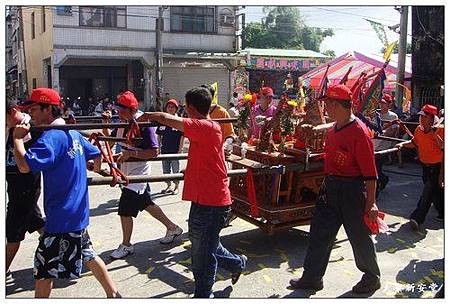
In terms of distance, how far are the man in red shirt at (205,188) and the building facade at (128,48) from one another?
20.0 m

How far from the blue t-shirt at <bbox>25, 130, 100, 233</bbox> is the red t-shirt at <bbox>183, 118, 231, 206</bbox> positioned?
789 millimetres

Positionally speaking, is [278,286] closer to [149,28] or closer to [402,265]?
[402,265]

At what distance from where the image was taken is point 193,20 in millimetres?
24516

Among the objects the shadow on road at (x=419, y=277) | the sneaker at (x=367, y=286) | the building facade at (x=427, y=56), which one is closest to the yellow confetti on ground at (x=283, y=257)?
the sneaker at (x=367, y=286)

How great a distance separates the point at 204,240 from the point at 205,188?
392 mm

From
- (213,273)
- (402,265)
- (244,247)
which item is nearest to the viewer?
(213,273)

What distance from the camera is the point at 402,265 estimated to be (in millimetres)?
4953

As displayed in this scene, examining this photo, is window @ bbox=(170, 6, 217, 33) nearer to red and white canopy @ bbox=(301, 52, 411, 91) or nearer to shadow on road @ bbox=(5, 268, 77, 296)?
red and white canopy @ bbox=(301, 52, 411, 91)

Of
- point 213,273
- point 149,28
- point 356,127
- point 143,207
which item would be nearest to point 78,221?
point 213,273

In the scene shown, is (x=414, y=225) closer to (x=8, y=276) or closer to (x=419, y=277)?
(x=419, y=277)

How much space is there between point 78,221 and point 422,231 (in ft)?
14.0

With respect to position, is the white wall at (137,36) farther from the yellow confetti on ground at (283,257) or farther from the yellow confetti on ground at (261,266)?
the yellow confetti on ground at (261,266)

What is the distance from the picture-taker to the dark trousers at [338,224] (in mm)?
4086

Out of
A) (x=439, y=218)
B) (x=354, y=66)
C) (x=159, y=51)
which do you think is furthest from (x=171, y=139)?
(x=159, y=51)
